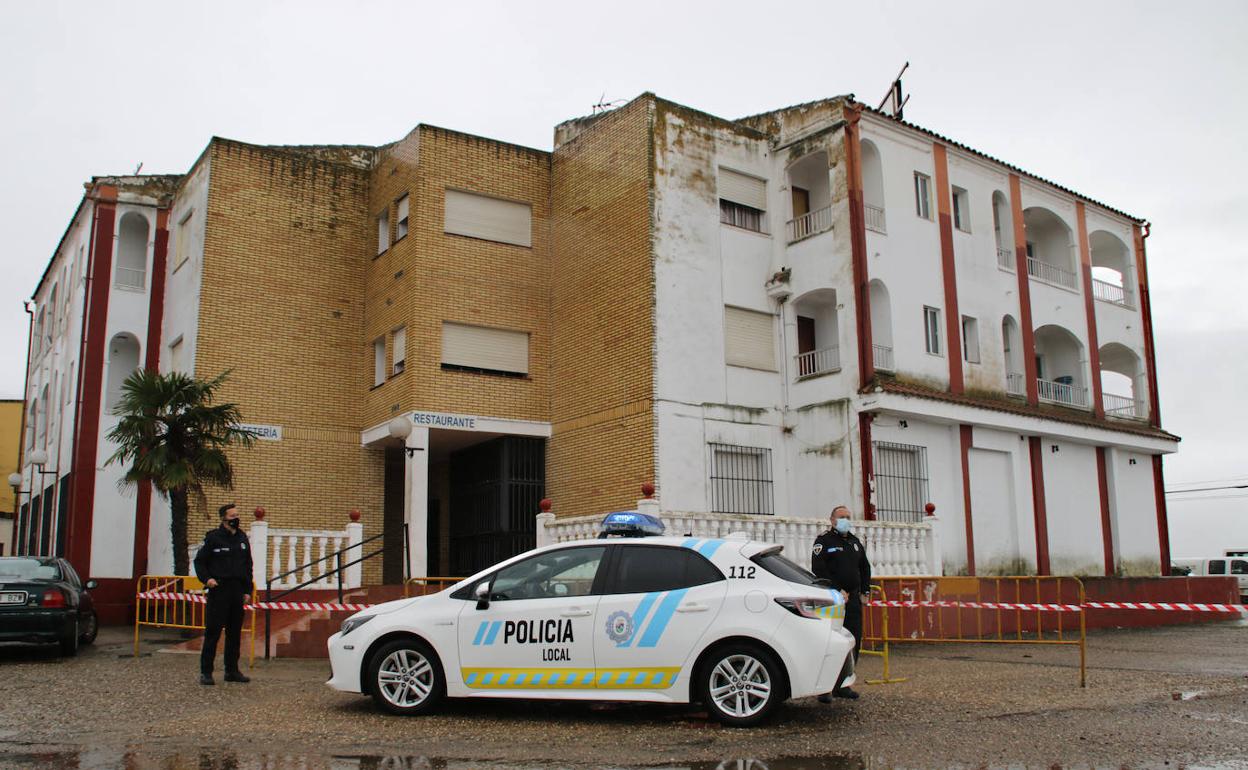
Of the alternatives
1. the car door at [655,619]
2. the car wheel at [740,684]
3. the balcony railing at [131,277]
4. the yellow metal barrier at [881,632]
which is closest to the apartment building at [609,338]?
the balcony railing at [131,277]

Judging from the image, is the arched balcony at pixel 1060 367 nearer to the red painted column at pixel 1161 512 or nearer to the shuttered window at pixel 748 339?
the red painted column at pixel 1161 512

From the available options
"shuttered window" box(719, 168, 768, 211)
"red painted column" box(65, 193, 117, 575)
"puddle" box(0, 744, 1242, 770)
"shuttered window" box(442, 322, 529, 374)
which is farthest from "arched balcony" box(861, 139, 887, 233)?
"red painted column" box(65, 193, 117, 575)

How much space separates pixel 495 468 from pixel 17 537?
69.6 ft

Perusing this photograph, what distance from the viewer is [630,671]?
28.4ft

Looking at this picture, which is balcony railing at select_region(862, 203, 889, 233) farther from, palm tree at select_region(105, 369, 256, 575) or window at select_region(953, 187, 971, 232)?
palm tree at select_region(105, 369, 256, 575)

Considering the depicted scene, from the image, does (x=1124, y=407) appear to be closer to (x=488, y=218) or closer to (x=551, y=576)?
(x=488, y=218)

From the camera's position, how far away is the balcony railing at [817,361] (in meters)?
20.2

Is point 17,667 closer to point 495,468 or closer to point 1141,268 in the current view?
point 495,468

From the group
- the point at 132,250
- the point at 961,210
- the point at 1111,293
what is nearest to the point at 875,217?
the point at 961,210

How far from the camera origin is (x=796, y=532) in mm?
16219

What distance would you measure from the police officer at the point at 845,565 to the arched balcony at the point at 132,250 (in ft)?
60.7

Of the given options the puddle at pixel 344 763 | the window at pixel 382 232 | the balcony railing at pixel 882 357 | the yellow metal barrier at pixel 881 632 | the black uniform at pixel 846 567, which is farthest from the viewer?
the window at pixel 382 232

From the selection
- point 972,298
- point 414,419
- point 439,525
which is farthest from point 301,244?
point 972,298

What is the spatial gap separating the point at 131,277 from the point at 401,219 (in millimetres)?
7423
